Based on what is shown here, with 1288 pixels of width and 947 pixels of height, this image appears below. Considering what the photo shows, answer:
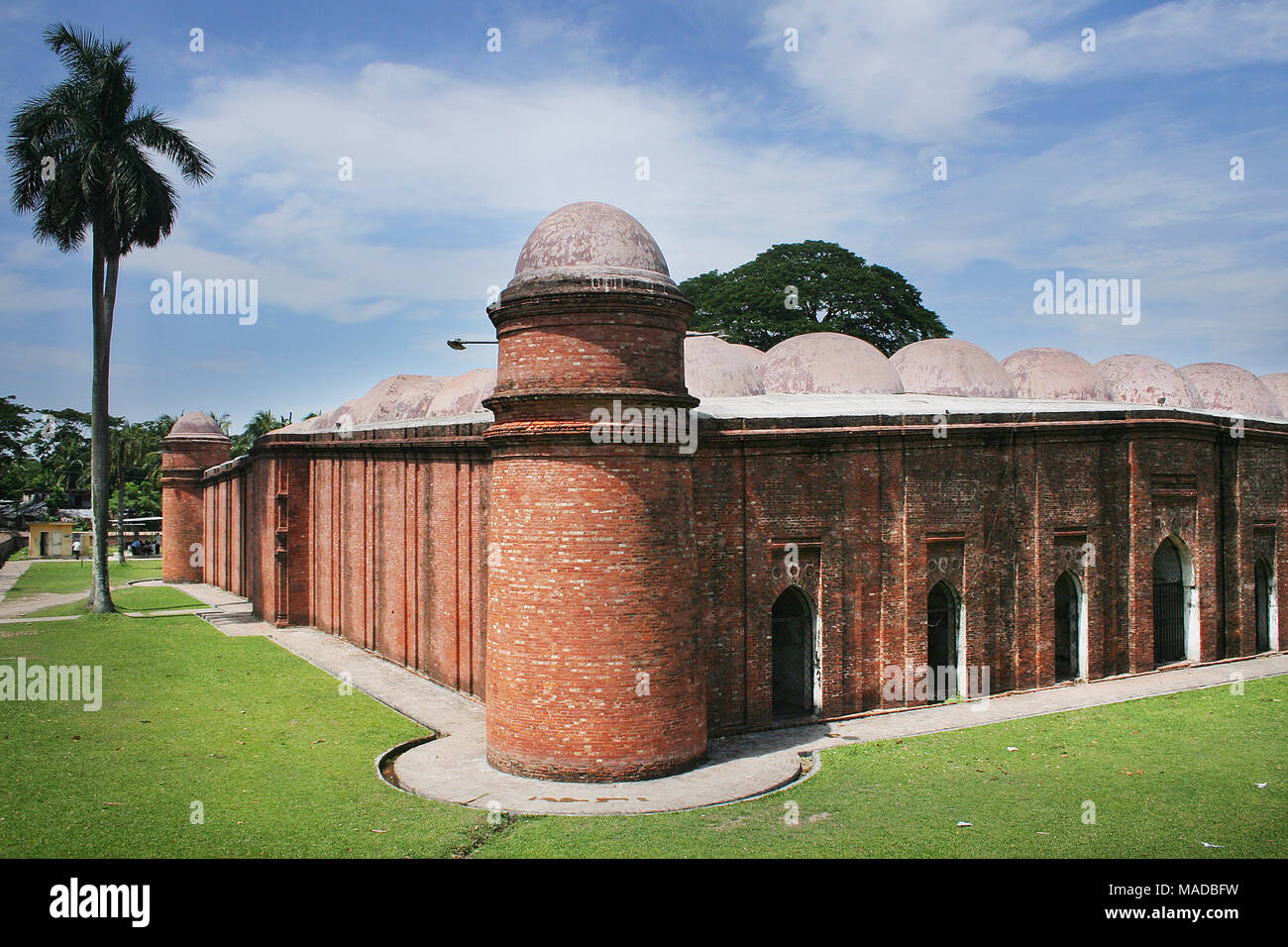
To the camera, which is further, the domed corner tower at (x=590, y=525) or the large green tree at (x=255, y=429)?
the large green tree at (x=255, y=429)

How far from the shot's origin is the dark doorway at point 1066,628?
1816cm

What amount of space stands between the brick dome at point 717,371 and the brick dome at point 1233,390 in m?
14.7

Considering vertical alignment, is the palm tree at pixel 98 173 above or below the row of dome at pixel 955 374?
above

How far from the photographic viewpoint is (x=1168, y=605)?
1972 centimetres

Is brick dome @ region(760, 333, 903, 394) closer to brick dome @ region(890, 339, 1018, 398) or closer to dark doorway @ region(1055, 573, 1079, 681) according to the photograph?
brick dome @ region(890, 339, 1018, 398)

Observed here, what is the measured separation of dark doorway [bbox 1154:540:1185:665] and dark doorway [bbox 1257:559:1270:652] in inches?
128

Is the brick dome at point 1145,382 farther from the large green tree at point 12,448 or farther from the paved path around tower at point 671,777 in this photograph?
the large green tree at point 12,448

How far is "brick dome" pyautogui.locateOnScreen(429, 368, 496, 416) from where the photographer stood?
2289 centimetres

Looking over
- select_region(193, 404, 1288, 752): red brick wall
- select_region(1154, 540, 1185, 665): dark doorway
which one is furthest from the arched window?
select_region(1154, 540, 1185, 665): dark doorway

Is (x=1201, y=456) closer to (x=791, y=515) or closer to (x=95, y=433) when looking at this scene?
(x=791, y=515)

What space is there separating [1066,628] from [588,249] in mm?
12609

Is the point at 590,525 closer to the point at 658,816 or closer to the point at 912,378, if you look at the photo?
the point at 658,816

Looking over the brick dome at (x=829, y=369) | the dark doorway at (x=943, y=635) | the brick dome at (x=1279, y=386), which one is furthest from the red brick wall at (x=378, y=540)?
the brick dome at (x=1279, y=386)

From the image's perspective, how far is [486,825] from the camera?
10320 mm
